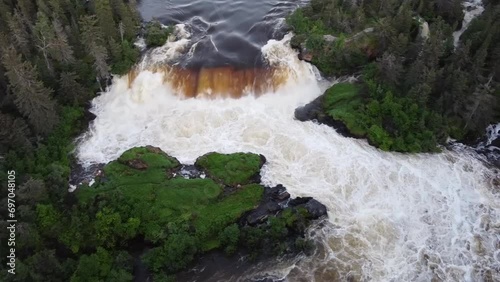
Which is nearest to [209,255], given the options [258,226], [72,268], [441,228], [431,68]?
[258,226]

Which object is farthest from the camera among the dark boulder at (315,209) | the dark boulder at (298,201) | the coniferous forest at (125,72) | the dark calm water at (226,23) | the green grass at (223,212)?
the dark calm water at (226,23)

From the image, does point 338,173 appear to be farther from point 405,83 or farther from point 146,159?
point 146,159

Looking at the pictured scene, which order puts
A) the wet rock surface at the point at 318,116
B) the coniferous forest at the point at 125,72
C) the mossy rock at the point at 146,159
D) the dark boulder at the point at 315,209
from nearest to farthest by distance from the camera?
the coniferous forest at the point at 125,72, the dark boulder at the point at 315,209, the mossy rock at the point at 146,159, the wet rock surface at the point at 318,116

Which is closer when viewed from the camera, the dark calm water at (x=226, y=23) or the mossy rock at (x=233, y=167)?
the mossy rock at (x=233, y=167)

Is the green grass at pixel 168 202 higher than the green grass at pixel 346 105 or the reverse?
the reverse

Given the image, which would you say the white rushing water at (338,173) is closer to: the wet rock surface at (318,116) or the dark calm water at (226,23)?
the wet rock surface at (318,116)

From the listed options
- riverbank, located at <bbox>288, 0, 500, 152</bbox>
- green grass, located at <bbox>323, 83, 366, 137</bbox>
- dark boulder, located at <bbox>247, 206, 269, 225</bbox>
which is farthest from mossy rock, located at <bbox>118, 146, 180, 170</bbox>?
green grass, located at <bbox>323, 83, 366, 137</bbox>

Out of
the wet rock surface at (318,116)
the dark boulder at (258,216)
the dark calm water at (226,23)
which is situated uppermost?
the dark calm water at (226,23)

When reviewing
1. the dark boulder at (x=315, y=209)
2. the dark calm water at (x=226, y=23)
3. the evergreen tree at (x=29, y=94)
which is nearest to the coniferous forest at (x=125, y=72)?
the evergreen tree at (x=29, y=94)

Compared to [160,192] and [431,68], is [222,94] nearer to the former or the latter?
[160,192]
